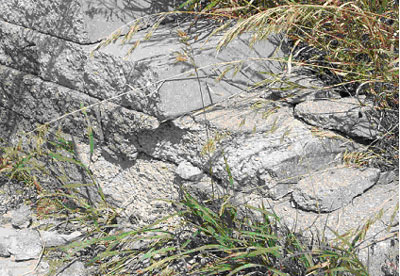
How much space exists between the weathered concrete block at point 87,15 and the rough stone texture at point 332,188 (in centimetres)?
111

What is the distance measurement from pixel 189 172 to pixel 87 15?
848 mm

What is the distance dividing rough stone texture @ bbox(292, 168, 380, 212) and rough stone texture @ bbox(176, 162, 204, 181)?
1.37 ft

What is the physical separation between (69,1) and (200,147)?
2.98ft

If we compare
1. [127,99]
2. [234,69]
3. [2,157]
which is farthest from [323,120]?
[2,157]

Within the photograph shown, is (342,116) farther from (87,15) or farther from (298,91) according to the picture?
(87,15)

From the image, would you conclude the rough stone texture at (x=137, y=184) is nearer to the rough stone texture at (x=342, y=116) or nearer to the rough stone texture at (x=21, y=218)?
the rough stone texture at (x=21, y=218)

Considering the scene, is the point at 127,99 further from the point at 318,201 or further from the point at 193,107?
the point at 318,201

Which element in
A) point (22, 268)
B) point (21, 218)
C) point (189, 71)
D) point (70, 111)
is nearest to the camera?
point (189, 71)

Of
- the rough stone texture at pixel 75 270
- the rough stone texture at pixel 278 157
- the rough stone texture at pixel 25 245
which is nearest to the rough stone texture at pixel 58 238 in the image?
the rough stone texture at pixel 25 245

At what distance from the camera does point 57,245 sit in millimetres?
2523

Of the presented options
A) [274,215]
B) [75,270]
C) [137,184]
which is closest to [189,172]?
[137,184]

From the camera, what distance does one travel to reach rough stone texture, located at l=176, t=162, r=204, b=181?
2.27 meters

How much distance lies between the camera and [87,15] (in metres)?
2.49

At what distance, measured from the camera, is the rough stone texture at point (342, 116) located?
2.12m
